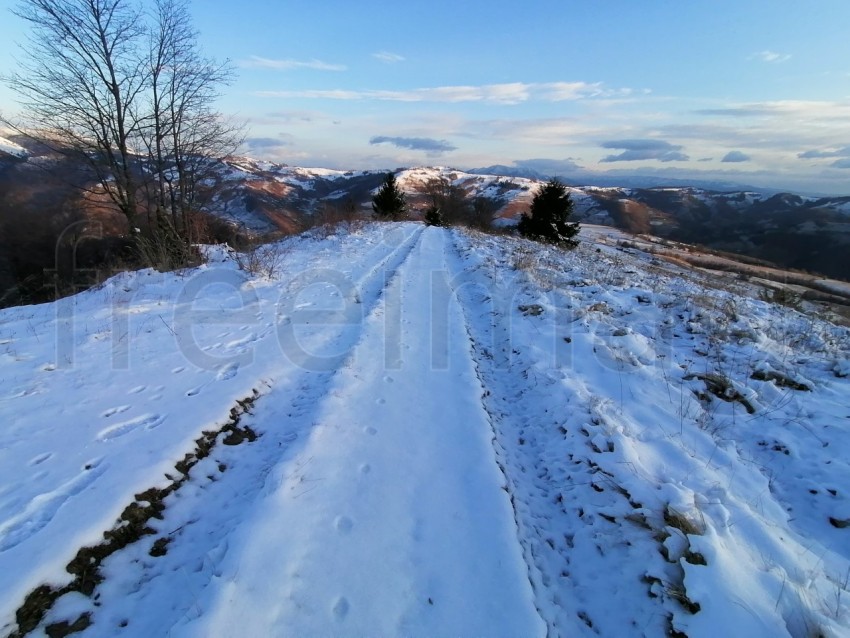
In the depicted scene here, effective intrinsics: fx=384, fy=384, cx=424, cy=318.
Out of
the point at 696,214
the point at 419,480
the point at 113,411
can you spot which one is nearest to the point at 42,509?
the point at 113,411

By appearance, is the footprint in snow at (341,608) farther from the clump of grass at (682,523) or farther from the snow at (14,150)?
the snow at (14,150)

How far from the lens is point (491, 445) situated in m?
4.14

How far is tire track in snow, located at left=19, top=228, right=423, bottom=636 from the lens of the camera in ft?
7.91

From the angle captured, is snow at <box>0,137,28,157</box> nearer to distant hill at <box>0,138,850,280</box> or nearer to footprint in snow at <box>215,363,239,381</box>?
distant hill at <box>0,138,850,280</box>

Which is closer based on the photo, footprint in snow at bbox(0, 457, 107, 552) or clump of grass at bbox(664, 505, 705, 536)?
footprint in snow at bbox(0, 457, 107, 552)

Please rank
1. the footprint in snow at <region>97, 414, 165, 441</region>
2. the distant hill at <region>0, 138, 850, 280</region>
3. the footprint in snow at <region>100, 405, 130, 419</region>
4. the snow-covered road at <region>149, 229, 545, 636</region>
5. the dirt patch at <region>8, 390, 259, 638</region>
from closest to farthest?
the dirt patch at <region>8, 390, 259, 638</region> < the snow-covered road at <region>149, 229, 545, 636</region> < the footprint in snow at <region>97, 414, 165, 441</region> < the footprint in snow at <region>100, 405, 130, 419</region> < the distant hill at <region>0, 138, 850, 280</region>

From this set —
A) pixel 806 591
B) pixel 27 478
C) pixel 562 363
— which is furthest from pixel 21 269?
pixel 806 591

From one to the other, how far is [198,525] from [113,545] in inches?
21.3

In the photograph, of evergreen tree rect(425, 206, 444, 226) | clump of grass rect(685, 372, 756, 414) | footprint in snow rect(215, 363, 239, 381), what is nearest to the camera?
clump of grass rect(685, 372, 756, 414)

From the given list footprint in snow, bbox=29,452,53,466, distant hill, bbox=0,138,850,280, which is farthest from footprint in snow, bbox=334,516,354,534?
distant hill, bbox=0,138,850,280

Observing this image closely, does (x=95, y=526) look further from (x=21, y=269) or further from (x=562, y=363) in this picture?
(x=21, y=269)

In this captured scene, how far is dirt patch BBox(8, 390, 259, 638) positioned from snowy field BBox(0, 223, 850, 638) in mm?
16

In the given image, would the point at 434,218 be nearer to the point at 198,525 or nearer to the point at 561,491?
the point at 561,491

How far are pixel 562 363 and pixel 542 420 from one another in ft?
5.30
